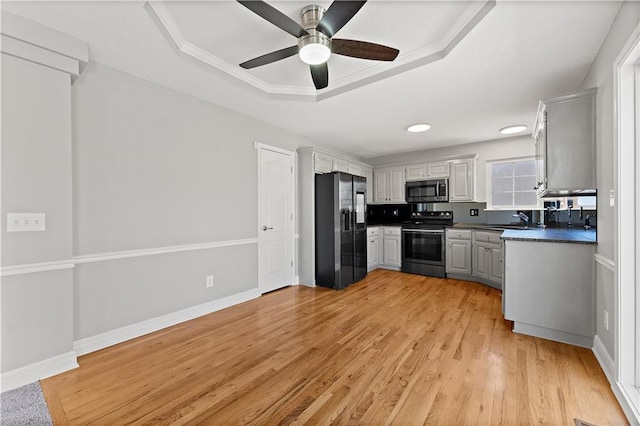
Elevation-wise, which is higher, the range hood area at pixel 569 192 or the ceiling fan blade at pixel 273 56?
the ceiling fan blade at pixel 273 56

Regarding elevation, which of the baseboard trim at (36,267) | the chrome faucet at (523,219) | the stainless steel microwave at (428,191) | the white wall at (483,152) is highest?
the white wall at (483,152)

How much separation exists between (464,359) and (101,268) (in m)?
3.07

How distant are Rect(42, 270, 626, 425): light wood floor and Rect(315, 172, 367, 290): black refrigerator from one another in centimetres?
114

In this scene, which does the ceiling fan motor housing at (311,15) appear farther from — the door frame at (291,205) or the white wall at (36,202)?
the door frame at (291,205)

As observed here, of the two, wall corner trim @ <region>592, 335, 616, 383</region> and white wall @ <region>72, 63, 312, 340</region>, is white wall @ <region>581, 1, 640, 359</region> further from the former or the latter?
white wall @ <region>72, 63, 312, 340</region>

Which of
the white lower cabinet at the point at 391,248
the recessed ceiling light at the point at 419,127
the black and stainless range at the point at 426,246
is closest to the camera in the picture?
the recessed ceiling light at the point at 419,127

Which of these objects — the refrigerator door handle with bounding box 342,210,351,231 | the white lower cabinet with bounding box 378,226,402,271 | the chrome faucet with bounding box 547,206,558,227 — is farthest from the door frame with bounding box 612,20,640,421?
the white lower cabinet with bounding box 378,226,402,271

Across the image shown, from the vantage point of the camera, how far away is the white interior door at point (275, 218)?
3.75 metres

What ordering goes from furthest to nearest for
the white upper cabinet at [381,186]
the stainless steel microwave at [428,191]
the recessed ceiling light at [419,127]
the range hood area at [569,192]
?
the white upper cabinet at [381,186] → the stainless steel microwave at [428,191] → the recessed ceiling light at [419,127] → the range hood area at [569,192]

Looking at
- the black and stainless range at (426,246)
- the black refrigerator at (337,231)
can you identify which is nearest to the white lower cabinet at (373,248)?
the black and stainless range at (426,246)

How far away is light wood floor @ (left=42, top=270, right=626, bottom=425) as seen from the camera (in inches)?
60.9

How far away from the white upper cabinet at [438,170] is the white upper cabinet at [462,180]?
0.28ft

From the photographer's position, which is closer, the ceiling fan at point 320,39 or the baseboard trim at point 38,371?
the ceiling fan at point 320,39

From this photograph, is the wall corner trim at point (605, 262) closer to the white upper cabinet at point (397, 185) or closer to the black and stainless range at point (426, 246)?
the black and stainless range at point (426, 246)
